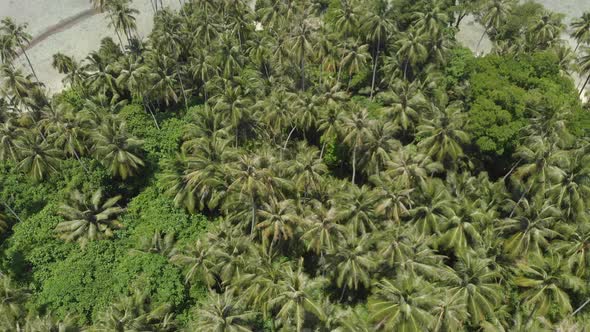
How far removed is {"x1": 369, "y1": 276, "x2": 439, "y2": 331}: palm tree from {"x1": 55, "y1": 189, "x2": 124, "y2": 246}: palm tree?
27874mm

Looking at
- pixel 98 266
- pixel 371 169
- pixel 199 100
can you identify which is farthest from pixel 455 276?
pixel 199 100

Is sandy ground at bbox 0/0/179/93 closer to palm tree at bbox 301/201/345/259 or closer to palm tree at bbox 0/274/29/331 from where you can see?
palm tree at bbox 0/274/29/331

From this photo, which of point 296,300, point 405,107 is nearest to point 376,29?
point 405,107

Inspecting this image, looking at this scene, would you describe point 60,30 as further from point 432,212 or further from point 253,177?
point 432,212

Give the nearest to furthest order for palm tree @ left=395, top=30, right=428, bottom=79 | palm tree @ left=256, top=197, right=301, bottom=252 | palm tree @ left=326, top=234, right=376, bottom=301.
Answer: palm tree @ left=326, top=234, right=376, bottom=301 → palm tree @ left=256, top=197, right=301, bottom=252 → palm tree @ left=395, top=30, right=428, bottom=79

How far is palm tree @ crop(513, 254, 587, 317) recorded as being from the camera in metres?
32.8

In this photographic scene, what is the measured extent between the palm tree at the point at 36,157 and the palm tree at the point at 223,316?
90.1 feet

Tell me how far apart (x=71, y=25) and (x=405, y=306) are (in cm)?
7890

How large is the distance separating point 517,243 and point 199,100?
43.1m

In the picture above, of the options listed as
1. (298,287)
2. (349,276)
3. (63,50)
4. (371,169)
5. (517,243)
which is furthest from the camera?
Result: (63,50)

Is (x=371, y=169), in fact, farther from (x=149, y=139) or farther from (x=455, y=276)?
(x=149, y=139)

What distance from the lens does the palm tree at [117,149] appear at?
44.9 meters

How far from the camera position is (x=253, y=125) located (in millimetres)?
46906

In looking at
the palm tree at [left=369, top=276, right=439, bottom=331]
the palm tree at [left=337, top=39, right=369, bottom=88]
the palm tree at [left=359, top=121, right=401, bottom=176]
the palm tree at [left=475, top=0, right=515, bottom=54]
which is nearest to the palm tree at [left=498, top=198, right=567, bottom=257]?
the palm tree at [left=369, top=276, right=439, bottom=331]
